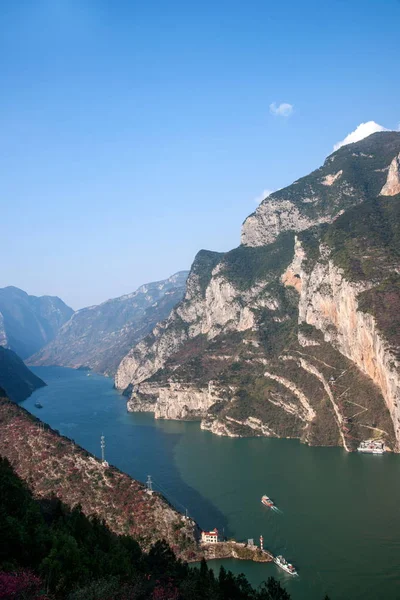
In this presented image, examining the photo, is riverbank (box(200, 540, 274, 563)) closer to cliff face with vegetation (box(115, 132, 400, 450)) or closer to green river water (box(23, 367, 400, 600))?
green river water (box(23, 367, 400, 600))

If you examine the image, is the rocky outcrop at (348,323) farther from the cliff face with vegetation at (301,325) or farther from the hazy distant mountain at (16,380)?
the hazy distant mountain at (16,380)

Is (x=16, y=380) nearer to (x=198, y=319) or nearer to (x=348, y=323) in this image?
(x=198, y=319)

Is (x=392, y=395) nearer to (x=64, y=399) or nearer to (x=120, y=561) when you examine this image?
(x=120, y=561)

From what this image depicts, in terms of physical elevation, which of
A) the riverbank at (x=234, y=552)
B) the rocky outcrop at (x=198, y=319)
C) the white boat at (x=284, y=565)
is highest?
the rocky outcrop at (x=198, y=319)

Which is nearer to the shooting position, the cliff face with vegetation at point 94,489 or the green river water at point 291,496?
the green river water at point 291,496

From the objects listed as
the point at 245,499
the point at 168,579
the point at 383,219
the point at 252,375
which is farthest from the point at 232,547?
the point at 383,219

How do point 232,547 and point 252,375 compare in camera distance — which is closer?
point 232,547

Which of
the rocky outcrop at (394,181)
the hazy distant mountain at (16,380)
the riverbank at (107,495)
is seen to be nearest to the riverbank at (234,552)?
the riverbank at (107,495)
